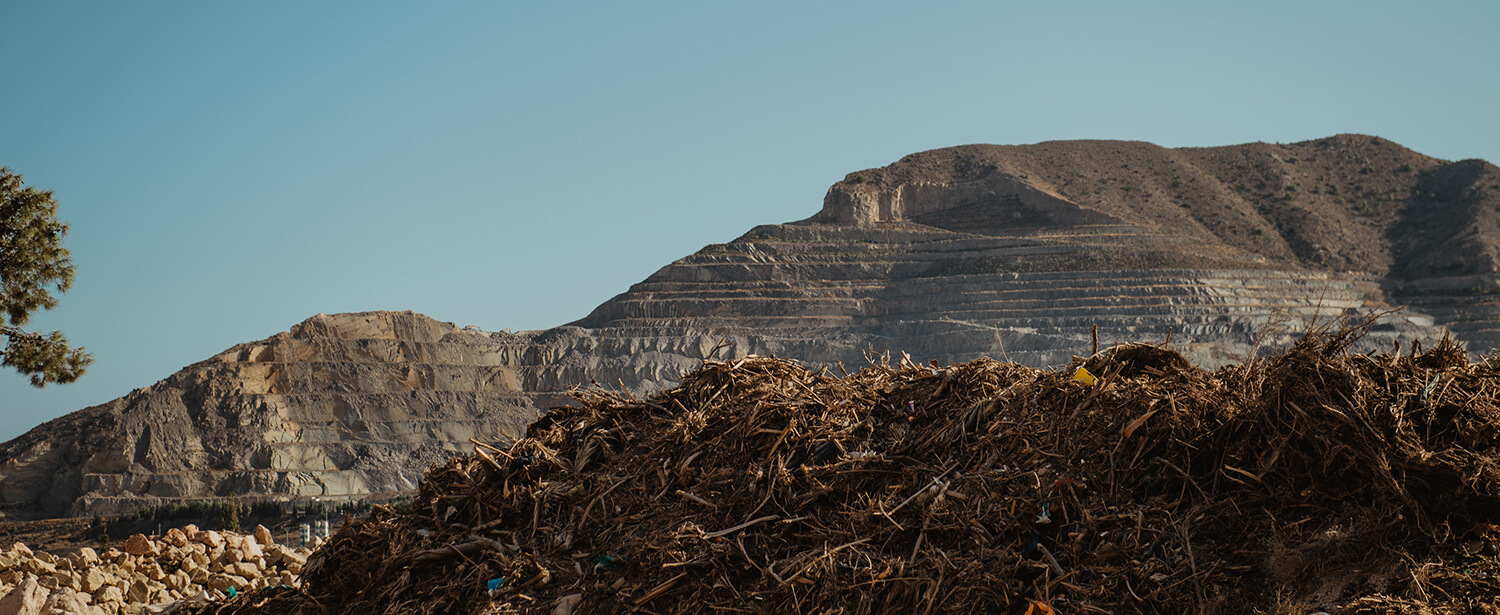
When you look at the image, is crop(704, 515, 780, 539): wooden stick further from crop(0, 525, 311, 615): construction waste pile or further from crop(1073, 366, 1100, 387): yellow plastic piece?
crop(0, 525, 311, 615): construction waste pile

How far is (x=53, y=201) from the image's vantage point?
1086cm

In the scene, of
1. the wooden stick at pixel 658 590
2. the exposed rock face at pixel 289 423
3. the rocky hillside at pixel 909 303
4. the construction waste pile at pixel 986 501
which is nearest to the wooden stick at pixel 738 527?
the construction waste pile at pixel 986 501

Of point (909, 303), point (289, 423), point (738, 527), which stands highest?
point (909, 303)

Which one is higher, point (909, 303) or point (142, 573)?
point (909, 303)

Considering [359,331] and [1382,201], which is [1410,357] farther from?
[1382,201]

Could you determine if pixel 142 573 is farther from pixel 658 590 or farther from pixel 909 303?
pixel 909 303

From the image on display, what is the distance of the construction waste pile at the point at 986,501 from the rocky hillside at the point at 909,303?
105ft

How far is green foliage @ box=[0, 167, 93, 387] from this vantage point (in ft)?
35.0

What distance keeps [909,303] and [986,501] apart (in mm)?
72087

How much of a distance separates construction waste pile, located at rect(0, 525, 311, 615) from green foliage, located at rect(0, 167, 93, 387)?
3773mm

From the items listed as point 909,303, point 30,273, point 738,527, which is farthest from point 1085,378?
point 909,303

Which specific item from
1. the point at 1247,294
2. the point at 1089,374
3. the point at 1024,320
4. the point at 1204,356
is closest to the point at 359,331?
the point at 1024,320

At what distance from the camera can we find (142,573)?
22.2 feet

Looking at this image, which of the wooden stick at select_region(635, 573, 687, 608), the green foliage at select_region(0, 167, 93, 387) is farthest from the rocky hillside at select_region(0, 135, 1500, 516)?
the wooden stick at select_region(635, 573, 687, 608)
